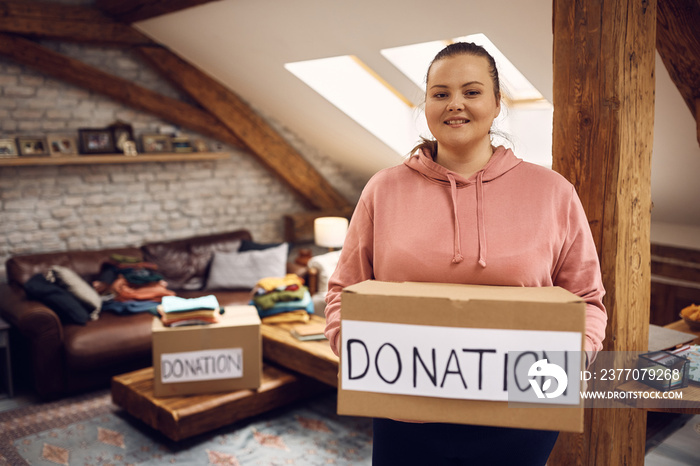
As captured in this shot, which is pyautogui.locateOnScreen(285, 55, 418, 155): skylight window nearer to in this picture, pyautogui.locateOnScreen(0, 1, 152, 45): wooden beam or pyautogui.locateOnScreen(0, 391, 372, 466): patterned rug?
pyautogui.locateOnScreen(0, 1, 152, 45): wooden beam

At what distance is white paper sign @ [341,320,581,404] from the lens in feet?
3.42

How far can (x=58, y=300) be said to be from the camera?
375 cm

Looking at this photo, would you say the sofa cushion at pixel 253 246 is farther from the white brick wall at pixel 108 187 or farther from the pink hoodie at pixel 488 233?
the pink hoodie at pixel 488 233

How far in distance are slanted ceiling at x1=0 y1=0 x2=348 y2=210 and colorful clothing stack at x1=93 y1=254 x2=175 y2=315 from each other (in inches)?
54.2

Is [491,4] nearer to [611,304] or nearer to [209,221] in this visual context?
[611,304]

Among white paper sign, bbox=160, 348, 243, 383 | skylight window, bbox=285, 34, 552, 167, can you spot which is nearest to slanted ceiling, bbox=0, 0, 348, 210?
skylight window, bbox=285, 34, 552, 167

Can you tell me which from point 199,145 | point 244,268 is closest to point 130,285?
point 244,268

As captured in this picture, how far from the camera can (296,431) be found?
3260 mm

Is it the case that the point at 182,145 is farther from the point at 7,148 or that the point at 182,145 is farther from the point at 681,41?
the point at 681,41

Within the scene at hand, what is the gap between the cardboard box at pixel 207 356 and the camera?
9.96 ft

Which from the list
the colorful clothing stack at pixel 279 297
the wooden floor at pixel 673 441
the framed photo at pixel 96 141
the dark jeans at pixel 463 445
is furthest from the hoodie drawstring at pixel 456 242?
the framed photo at pixel 96 141

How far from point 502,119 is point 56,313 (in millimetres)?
3273

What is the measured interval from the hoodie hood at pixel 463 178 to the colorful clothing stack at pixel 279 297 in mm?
2601

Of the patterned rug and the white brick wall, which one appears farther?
the white brick wall
